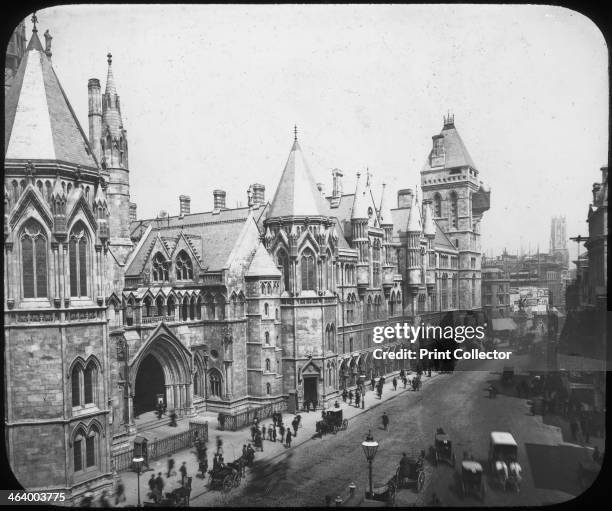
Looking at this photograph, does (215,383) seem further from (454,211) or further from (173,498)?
(454,211)

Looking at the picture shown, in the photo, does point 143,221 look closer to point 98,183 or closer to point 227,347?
Result: point 227,347

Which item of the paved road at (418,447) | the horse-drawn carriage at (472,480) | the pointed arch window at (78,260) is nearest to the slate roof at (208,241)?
the pointed arch window at (78,260)

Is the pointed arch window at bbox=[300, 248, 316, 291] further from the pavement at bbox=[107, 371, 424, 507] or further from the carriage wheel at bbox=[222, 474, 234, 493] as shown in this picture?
the carriage wheel at bbox=[222, 474, 234, 493]

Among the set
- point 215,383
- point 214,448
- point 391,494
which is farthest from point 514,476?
point 215,383

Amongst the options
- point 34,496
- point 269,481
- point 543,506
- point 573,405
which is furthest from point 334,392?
point 34,496

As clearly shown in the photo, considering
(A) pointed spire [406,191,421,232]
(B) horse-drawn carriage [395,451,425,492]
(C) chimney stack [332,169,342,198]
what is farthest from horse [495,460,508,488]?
(A) pointed spire [406,191,421,232]

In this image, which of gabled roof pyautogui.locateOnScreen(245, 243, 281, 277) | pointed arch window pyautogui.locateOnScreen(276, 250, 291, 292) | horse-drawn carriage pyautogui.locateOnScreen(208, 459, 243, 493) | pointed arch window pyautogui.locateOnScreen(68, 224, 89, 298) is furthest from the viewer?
pointed arch window pyautogui.locateOnScreen(276, 250, 291, 292)
